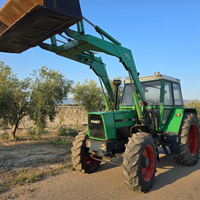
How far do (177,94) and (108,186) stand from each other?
409cm

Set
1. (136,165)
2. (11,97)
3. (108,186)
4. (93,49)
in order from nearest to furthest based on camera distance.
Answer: (136,165), (93,49), (108,186), (11,97)

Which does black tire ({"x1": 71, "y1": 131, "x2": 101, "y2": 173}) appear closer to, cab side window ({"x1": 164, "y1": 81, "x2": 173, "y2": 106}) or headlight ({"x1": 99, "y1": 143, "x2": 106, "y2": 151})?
headlight ({"x1": 99, "y1": 143, "x2": 106, "y2": 151})

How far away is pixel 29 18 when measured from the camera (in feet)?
9.33

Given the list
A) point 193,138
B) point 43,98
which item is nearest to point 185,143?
point 193,138

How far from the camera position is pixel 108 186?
423cm

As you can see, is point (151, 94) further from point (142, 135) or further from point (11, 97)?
point (11, 97)

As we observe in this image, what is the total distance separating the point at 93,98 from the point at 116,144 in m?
11.8

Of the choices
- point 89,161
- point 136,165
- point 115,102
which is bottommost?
point 89,161

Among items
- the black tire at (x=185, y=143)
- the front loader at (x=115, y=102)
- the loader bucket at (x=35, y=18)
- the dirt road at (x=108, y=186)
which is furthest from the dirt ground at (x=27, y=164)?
the black tire at (x=185, y=143)

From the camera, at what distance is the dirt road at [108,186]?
3752mm

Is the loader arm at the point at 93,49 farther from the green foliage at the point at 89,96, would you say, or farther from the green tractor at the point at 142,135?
the green foliage at the point at 89,96

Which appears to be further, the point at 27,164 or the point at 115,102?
the point at 27,164

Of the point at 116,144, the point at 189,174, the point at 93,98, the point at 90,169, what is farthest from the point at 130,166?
the point at 93,98

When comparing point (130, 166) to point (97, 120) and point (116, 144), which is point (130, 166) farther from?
point (97, 120)
